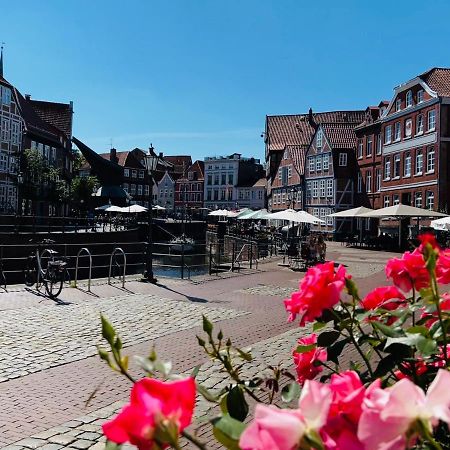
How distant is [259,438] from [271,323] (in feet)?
32.0

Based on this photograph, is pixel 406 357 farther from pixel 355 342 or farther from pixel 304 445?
pixel 304 445

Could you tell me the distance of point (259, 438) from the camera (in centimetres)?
94

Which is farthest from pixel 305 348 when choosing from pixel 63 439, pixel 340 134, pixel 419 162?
pixel 340 134

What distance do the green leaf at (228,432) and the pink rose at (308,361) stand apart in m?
0.98

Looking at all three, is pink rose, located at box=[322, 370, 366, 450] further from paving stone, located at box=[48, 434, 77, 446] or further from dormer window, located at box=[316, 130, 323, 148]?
dormer window, located at box=[316, 130, 323, 148]

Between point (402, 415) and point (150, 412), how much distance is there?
16.8 inches

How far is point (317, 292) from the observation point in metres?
1.80

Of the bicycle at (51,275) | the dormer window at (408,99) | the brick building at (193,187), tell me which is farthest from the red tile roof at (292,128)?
the bicycle at (51,275)

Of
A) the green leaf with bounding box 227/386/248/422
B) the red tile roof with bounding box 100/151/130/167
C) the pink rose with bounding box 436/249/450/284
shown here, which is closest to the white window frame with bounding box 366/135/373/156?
the pink rose with bounding box 436/249/450/284

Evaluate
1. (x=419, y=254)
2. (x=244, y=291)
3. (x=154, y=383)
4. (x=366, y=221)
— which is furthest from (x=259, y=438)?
(x=366, y=221)

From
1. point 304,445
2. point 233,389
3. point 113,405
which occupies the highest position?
point 304,445

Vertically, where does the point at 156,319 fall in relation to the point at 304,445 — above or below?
below

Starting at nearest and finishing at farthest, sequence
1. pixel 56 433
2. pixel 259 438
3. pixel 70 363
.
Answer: pixel 259 438
pixel 56 433
pixel 70 363

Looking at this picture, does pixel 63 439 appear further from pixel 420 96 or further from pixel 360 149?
pixel 360 149
